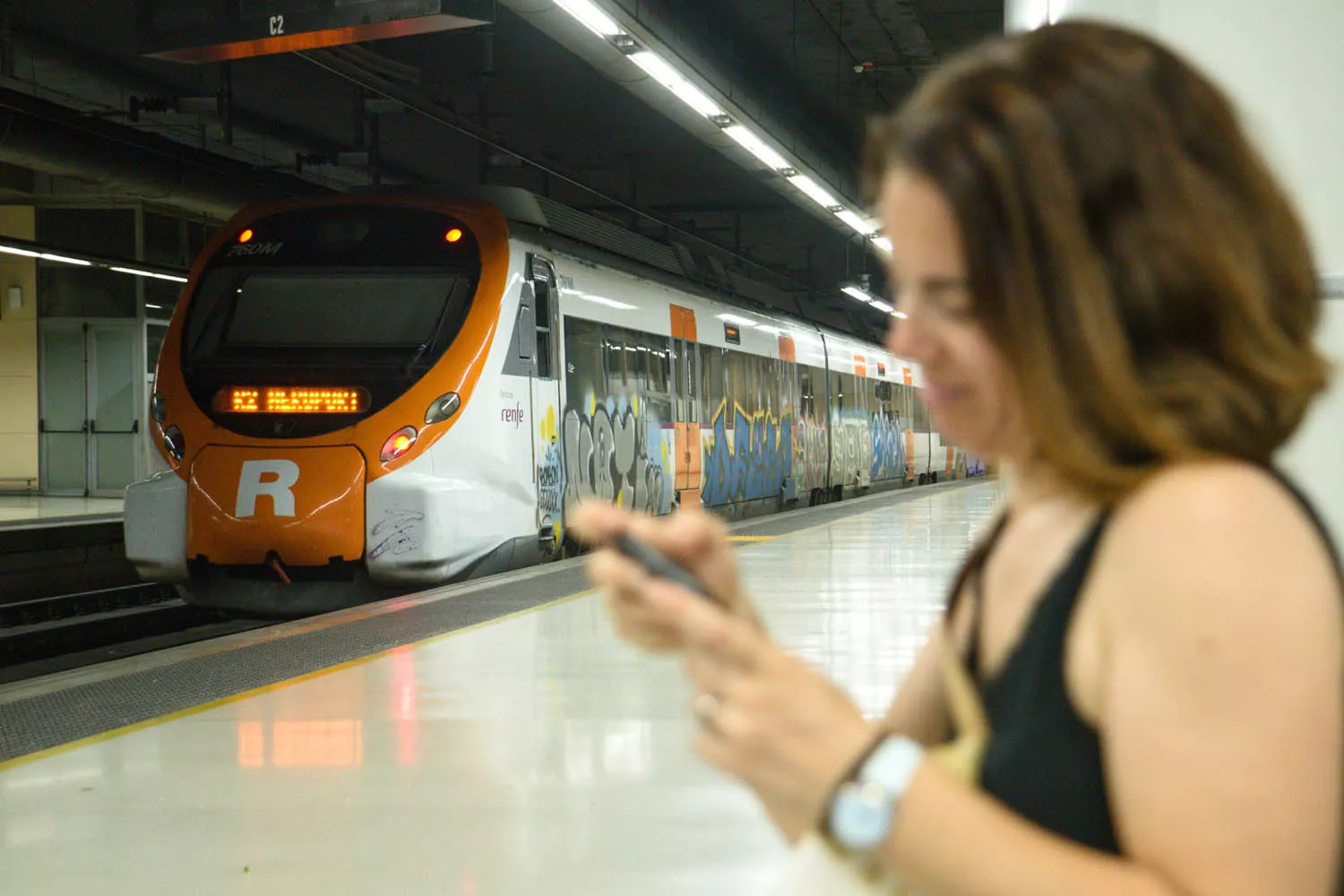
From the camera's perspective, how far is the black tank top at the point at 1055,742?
2.74 ft

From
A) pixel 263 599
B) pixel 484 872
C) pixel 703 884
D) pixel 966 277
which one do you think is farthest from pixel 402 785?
pixel 263 599

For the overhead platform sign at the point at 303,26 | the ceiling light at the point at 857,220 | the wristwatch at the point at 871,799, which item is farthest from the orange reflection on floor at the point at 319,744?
the ceiling light at the point at 857,220

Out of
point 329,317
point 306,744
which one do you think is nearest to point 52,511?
point 329,317

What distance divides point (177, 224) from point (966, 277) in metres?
22.9

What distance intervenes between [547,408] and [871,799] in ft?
29.8

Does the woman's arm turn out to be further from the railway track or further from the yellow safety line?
the railway track

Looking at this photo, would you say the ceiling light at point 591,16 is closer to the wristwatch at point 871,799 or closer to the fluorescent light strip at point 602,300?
the fluorescent light strip at point 602,300

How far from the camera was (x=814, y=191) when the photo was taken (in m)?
16.5

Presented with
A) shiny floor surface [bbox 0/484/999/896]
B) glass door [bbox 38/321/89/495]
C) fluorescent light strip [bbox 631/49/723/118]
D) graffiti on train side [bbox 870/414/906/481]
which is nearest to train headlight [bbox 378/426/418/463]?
shiny floor surface [bbox 0/484/999/896]

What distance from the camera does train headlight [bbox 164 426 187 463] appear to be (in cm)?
870

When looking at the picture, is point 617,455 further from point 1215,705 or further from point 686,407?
point 1215,705

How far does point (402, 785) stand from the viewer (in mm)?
3842

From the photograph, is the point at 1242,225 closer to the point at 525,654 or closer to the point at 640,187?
the point at 525,654

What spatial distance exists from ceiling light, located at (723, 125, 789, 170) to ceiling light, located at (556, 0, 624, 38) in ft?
10.9
